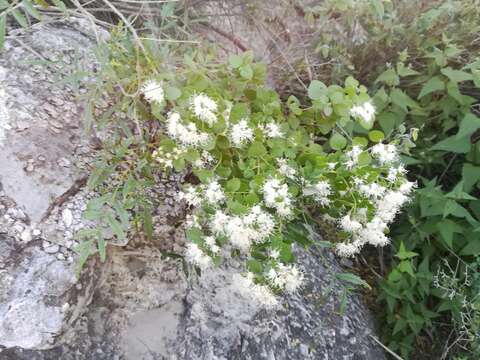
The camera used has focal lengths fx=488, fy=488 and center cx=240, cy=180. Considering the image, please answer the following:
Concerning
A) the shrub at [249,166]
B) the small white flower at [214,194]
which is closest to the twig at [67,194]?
the shrub at [249,166]

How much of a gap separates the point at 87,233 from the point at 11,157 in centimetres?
35

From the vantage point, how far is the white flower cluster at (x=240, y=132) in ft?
3.67

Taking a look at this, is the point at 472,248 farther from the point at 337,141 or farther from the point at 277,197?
the point at 277,197

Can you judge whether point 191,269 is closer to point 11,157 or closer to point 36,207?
point 36,207

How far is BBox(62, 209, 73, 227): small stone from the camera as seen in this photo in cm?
129

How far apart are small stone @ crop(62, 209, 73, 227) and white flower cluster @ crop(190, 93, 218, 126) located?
0.47m

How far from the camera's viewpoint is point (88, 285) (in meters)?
1.35

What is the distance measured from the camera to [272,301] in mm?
1139

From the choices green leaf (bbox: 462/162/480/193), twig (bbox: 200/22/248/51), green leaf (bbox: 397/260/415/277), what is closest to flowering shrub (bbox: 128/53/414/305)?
green leaf (bbox: 397/260/415/277)

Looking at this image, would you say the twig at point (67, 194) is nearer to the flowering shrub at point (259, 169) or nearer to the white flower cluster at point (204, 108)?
the flowering shrub at point (259, 169)

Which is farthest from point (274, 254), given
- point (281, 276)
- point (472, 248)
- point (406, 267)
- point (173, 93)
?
point (472, 248)

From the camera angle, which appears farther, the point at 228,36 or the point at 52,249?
the point at 228,36

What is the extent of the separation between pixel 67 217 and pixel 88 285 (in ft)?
0.67

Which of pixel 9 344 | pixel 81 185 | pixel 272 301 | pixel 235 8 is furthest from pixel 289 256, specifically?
pixel 235 8
